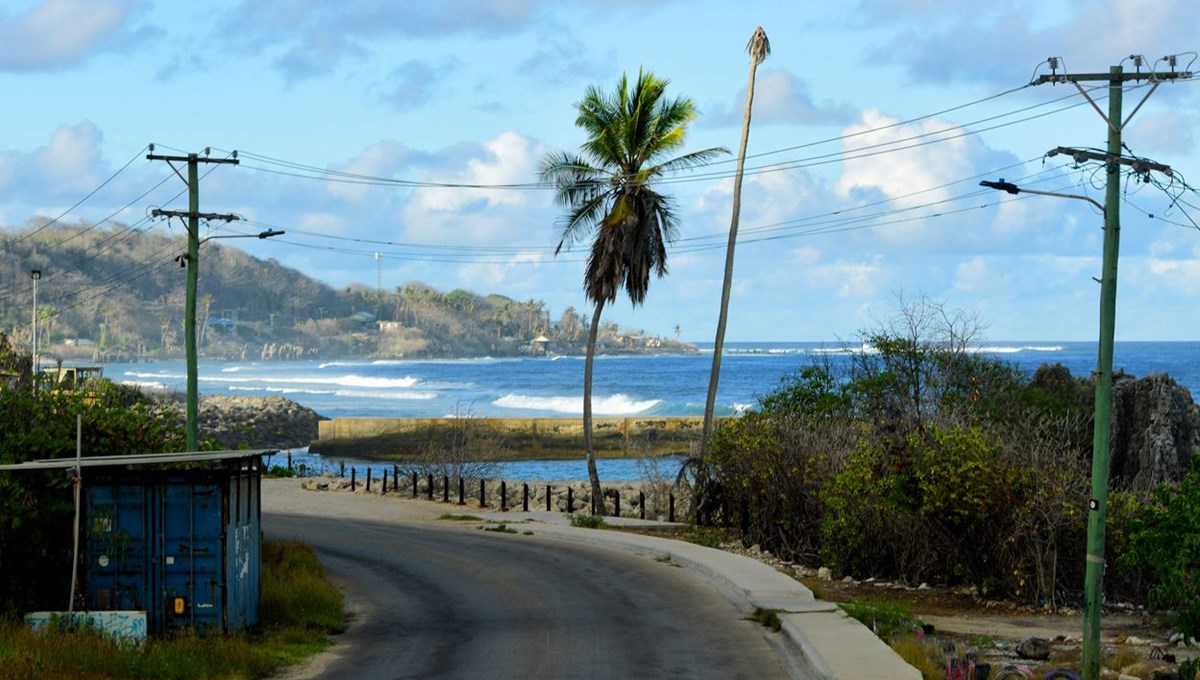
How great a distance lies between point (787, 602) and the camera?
2384cm

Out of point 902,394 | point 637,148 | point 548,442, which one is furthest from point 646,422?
point 902,394

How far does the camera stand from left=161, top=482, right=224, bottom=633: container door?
64.3ft

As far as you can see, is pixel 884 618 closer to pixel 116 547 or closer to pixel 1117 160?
pixel 1117 160

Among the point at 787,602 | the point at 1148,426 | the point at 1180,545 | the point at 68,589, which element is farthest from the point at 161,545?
the point at 1148,426

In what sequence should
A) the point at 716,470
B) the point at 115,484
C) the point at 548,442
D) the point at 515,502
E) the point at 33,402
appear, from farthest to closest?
the point at 548,442
the point at 515,502
the point at 716,470
the point at 33,402
the point at 115,484

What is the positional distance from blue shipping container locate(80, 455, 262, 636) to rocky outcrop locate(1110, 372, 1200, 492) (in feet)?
107

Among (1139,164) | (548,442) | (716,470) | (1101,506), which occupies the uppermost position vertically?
(1139,164)

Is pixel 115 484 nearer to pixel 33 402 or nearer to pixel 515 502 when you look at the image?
pixel 33 402

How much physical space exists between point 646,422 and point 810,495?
6265 centimetres

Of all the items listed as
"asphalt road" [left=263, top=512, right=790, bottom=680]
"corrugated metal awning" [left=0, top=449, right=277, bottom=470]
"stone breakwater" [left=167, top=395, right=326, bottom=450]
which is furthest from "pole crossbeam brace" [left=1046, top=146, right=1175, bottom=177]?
"stone breakwater" [left=167, top=395, right=326, bottom=450]

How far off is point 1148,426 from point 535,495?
24.2 meters

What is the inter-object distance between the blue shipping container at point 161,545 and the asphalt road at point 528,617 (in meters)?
2.06

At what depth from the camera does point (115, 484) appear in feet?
64.1

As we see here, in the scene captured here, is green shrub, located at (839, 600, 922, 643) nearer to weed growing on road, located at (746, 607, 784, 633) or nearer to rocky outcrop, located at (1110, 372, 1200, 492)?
weed growing on road, located at (746, 607, 784, 633)
